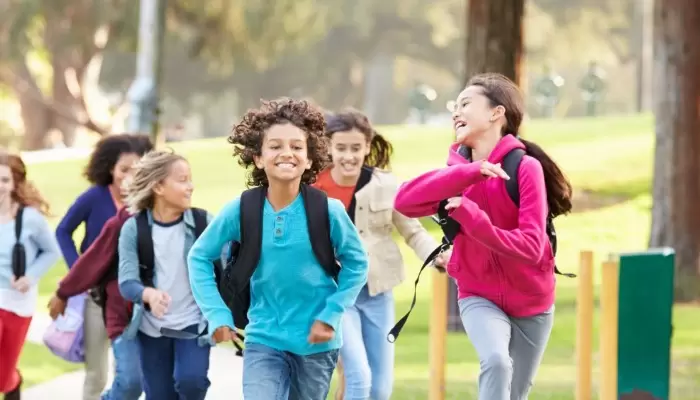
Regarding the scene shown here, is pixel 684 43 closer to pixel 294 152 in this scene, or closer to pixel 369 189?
pixel 369 189

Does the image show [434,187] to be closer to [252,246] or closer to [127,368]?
[252,246]

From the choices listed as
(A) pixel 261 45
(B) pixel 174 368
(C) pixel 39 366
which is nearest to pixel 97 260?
(B) pixel 174 368

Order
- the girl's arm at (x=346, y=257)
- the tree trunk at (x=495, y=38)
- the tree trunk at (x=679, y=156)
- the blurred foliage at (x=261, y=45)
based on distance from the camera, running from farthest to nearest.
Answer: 1. the blurred foliage at (x=261, y=45)
2. the tree trunk at (x=679, y=156)
3. the tree trunk at (x=495, y=38)
4. the girl's arm at (x=346, y=257)

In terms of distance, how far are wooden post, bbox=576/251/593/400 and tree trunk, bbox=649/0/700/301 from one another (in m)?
9.90

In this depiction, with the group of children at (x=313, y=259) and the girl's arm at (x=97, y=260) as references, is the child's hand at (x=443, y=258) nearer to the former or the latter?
the group of children at (x=313, y=259)

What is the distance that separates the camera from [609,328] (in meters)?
8.43

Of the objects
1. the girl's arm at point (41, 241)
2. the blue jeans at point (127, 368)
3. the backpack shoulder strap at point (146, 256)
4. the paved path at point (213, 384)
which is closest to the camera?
the backpack shoulder strap at point (146, 256)

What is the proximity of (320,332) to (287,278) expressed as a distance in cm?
25

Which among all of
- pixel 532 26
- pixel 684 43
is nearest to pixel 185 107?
pixel 532 26

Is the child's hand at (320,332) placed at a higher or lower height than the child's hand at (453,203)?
lower

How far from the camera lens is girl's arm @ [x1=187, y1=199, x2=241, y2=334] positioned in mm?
6038

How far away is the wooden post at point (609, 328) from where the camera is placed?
27.5 ft

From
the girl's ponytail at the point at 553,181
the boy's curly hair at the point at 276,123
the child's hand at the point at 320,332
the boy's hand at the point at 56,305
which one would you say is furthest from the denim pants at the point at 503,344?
the boy's hand at the point at 56,305

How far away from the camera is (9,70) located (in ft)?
145
